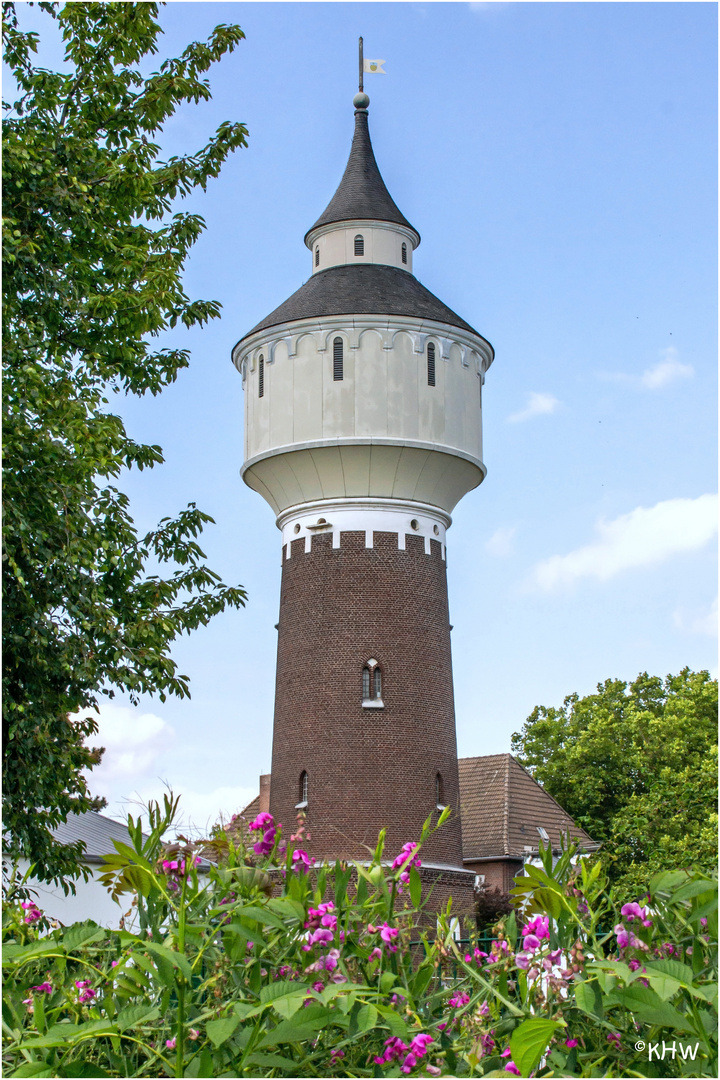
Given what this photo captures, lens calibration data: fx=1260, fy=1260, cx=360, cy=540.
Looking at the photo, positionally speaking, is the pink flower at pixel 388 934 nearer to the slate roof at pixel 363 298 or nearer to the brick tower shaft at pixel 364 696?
the brick tower shaft at pixel 364 696

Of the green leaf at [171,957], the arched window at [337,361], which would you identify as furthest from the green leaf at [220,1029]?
the arched window at [337,361]

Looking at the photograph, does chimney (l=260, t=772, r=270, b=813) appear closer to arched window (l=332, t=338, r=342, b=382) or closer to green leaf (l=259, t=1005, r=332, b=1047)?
arched window (l=332, t=338, r=342, b=382)

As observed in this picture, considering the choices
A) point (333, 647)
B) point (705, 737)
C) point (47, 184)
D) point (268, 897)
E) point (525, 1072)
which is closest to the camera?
point (525, 1072)

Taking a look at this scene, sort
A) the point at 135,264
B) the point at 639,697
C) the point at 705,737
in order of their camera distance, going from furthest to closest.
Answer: the point at 639,697 → the point at 705,737 → the point at 135,264

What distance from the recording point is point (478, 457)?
86.1ft

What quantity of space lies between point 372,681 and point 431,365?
663 cm

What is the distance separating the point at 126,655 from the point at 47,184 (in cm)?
423

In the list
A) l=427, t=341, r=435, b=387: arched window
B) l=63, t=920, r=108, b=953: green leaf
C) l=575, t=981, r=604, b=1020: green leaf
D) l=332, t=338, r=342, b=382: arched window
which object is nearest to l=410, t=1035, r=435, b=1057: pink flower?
l=575, t=981, r=604, b=1020: green leaf

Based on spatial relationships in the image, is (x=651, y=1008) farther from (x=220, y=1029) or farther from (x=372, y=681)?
(x=372, y=681)

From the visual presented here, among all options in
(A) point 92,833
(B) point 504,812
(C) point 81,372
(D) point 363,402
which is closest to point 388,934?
(C) point 81,372

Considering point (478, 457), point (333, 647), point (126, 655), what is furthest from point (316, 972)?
point (478, 457)

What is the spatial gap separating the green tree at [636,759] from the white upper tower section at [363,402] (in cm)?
1080

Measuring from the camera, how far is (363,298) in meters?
25.9

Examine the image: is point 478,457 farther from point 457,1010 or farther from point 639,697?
point 457,1010
